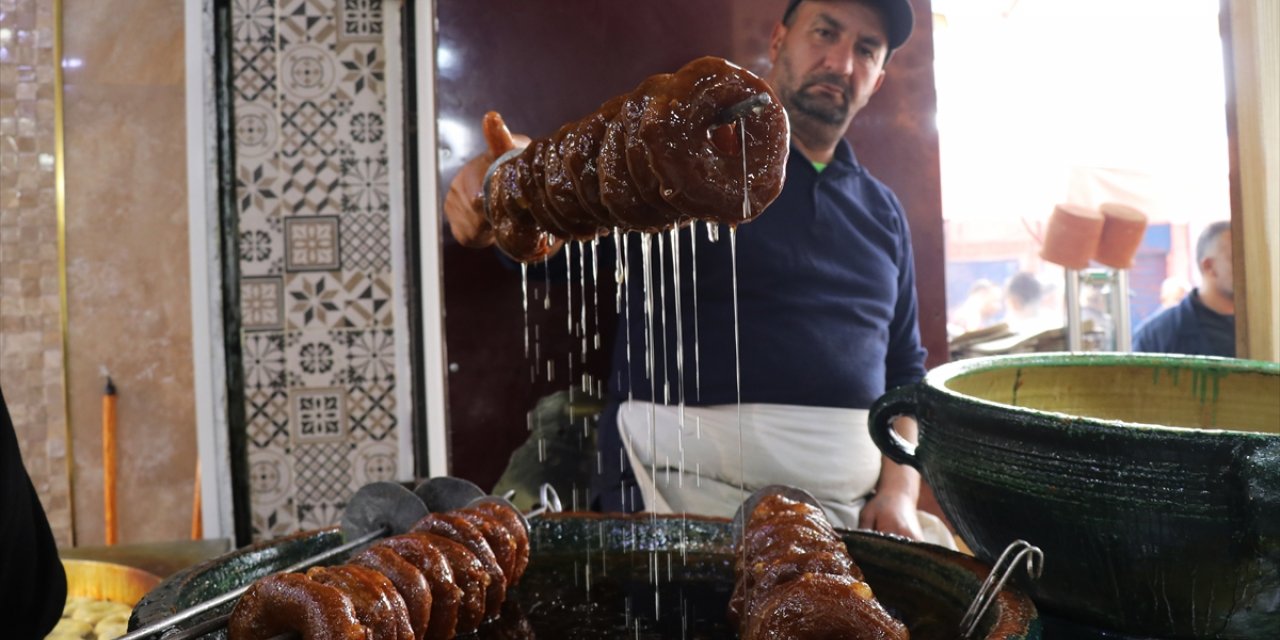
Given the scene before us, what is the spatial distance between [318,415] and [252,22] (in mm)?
1076

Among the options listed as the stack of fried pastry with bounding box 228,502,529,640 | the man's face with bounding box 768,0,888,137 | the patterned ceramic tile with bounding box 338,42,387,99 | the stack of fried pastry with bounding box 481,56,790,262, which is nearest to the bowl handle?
the stack of fried pastry with bounding box 481,56,790,262

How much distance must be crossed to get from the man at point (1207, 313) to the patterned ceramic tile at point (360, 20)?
7.48ft

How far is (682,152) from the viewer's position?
1155 millimetres

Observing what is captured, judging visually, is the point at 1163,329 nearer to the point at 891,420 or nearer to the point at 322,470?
the point at 891,420

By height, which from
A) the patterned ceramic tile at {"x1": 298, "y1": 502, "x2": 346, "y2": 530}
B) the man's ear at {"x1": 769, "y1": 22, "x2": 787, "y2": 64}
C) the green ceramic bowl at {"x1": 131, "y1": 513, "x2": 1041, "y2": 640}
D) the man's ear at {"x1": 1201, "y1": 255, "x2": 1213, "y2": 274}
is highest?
the man's ear at {"x1": 769, "y1": 22, "x2": 787, "y2": 64}

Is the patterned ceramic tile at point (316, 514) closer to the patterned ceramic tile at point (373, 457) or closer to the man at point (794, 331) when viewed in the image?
the patterned ceramic tile at point (373, 457)

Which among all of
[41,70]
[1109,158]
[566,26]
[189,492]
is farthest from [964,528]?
[41,70]

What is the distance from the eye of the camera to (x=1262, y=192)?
1.59 metres

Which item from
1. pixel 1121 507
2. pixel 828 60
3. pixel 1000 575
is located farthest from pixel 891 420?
pixel 828 60

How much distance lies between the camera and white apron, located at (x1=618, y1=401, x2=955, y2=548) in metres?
2.20

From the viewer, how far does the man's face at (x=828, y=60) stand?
224 centimetres

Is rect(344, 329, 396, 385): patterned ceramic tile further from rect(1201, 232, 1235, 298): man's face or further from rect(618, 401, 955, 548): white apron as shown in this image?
rect(1201, 232, 1235, 298): man's face

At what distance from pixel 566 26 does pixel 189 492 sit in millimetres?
2444

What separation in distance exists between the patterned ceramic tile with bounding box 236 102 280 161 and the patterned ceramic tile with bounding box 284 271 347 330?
0.34 metres
